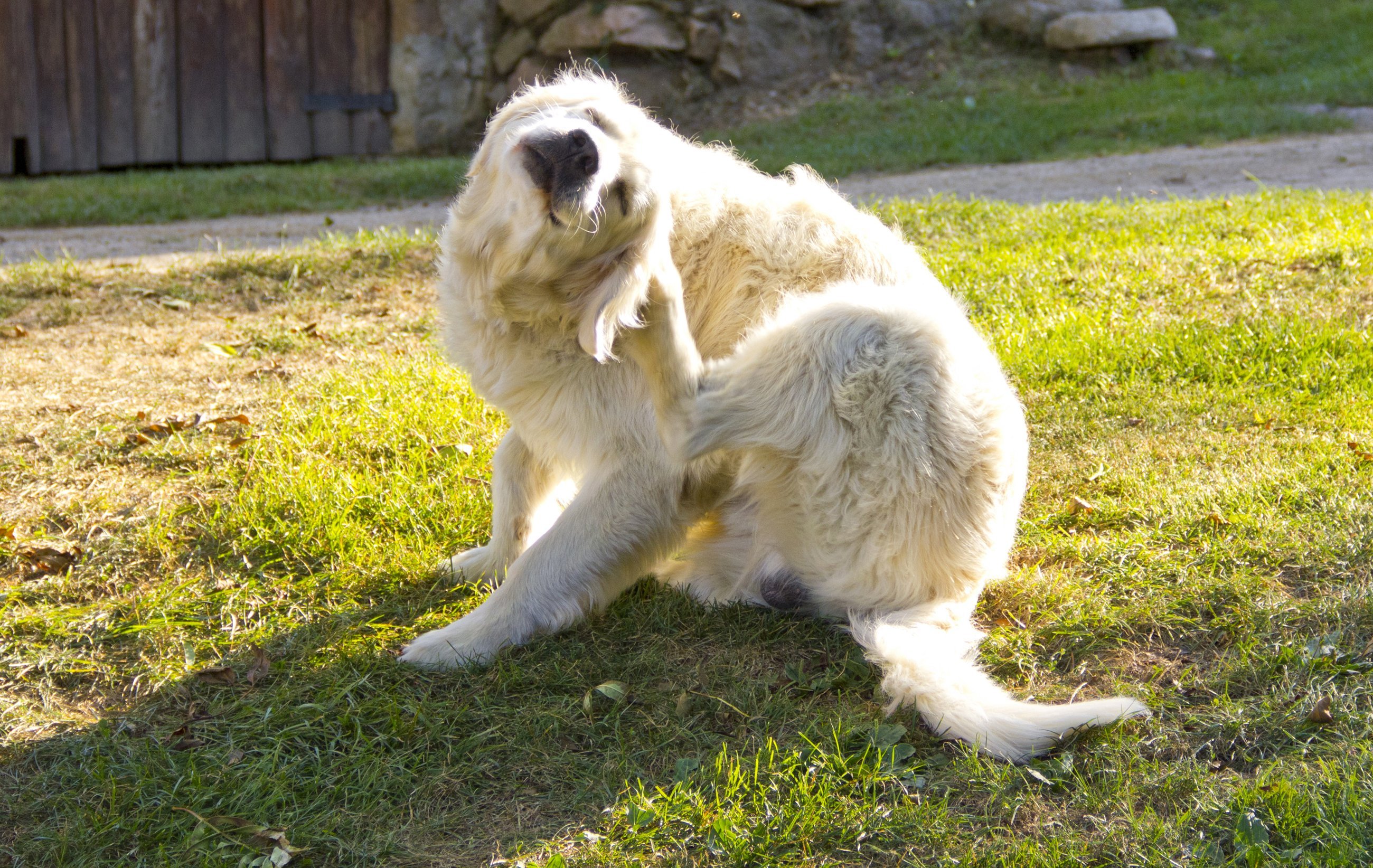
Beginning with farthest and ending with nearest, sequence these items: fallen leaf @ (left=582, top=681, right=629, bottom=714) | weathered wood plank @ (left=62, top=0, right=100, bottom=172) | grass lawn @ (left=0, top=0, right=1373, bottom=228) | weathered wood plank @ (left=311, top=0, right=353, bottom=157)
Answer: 1. weathered wood plank @ (left=311, top=0, right=353, bottom=157)
2. weathered wood plank @ (left=62, top=0, right=100, bottom=172)
3. grass lawn @ (left=0, top=0, right=1373, bottom=228)
4. fallen leaf @ (left=582, top=681, right=629, bottom=714)

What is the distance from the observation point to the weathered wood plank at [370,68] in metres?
12.3

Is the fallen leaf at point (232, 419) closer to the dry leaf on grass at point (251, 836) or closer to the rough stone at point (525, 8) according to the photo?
the dry leaf on grass at point (251, 836)

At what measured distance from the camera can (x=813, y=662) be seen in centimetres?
320

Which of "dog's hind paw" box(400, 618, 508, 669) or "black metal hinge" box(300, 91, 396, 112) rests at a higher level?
"black metal hinge" box(300, 91, 396, 112)

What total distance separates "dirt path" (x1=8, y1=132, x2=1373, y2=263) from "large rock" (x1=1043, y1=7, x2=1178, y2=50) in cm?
257

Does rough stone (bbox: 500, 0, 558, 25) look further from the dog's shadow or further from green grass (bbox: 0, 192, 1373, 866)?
the dog's shadow

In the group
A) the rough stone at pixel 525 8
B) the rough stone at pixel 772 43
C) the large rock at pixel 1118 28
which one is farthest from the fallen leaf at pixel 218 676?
the large rock at pixel 1118 28

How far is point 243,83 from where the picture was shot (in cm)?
1204

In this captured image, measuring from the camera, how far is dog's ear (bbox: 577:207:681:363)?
286cm

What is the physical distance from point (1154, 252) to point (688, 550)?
14.1ft

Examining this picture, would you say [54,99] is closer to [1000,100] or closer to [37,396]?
[37,396]

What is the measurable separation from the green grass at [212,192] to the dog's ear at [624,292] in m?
7.65

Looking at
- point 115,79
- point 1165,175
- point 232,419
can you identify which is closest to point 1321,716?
point 232,419

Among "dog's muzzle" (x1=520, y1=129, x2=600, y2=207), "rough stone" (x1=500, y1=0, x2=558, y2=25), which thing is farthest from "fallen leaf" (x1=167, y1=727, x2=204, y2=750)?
"rough stone" (x1=500, y1=0, x2=558, y2=25)
